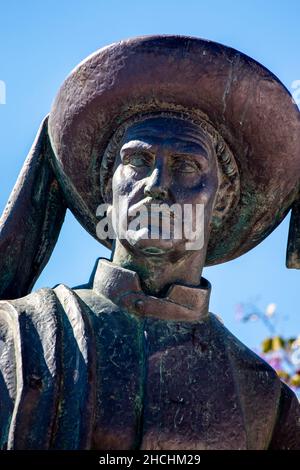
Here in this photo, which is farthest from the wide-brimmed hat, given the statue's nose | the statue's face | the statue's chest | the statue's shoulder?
the statue's chest

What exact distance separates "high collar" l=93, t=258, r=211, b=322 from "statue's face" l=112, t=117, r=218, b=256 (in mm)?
130

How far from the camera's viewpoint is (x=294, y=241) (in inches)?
213

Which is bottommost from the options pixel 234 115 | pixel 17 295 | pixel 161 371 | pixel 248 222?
pixel 161 371

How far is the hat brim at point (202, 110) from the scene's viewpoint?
16.4 ft

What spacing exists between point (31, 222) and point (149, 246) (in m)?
0.64

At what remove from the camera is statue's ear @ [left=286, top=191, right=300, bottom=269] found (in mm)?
5387

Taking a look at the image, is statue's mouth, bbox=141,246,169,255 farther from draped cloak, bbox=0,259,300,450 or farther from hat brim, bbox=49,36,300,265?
hat brim, bbox=49,36,300,265

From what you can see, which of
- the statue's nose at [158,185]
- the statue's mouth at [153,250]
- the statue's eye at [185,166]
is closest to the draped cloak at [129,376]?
the statue's mouth at [153,250]

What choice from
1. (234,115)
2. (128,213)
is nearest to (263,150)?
(234,115)

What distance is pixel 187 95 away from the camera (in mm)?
5039

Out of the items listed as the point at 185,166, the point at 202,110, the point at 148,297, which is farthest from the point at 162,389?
the point at 202,110

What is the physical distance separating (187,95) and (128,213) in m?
0.53

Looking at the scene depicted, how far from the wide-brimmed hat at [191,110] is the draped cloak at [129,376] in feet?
1.37
